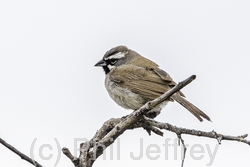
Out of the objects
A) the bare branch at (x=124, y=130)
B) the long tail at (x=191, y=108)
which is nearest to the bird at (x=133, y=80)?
the long tail at (x=191, y=108)

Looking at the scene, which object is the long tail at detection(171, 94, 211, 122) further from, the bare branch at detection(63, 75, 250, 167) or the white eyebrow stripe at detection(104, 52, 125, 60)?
the white eyebrow stripe at detection(104, 52, 125, 60)

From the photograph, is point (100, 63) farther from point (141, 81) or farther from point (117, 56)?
point (141, 81)

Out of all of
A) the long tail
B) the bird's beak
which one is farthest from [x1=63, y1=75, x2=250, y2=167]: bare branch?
the bird's beak

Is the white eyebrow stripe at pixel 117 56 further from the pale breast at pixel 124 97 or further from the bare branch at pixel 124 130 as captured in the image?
the bare branch at pixel 124 130

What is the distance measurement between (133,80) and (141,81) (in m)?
0.19

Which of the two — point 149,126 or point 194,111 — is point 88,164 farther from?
point 194,111

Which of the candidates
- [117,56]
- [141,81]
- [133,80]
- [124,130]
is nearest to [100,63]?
[117,56]

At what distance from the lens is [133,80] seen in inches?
357

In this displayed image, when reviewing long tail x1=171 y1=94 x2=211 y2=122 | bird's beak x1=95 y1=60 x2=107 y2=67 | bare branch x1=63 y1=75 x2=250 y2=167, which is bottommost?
bare branch x1=63 y1=75 x2=250 y2=167

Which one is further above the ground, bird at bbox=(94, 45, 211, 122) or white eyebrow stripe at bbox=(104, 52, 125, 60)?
white eyebrow stripe at bbox=(104, 52, 125, 60)

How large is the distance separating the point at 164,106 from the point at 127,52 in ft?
8.57

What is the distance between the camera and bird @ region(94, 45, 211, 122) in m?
8.38

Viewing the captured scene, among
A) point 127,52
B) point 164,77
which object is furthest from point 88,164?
point 127,52

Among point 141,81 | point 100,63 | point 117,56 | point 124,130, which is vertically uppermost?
point 117,56
